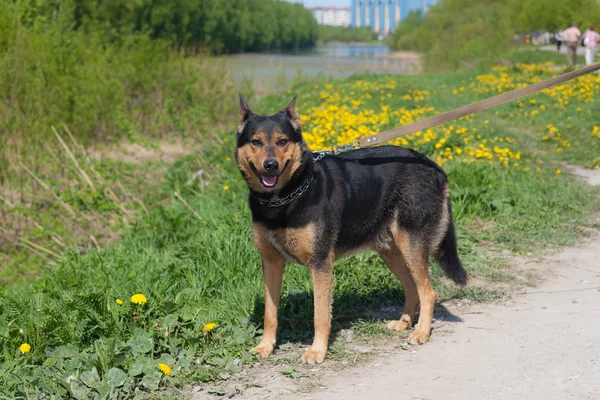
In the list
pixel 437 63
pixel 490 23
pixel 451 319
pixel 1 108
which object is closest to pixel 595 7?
pixel 437 63

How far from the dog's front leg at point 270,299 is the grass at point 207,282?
132 millimetres

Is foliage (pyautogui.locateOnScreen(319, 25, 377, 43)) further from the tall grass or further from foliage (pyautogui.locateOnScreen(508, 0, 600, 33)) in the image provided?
the tall grass

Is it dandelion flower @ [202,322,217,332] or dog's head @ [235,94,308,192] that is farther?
dandelion flower @ [202,322,217,332]

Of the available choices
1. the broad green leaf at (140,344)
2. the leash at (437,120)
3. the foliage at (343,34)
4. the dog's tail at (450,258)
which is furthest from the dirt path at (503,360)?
the foliage at (343,34)

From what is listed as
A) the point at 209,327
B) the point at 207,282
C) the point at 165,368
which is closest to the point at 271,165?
the point at 209,327

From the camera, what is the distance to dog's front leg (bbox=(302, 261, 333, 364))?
425 cm

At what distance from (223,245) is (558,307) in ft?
Result: 9.18

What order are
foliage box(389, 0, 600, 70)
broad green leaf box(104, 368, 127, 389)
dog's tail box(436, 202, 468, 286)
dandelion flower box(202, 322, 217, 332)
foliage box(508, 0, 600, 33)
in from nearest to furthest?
broad green leaf box(104, 368, 127, 389)
dandelion flower box(202, 322, 217, 332)
dog's tail box(436, 202, 468, 286)
foliage box(389, 0, 600, 70)
foliage box(508, 0, 600, 33)

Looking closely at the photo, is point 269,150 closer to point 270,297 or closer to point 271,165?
point 271,165

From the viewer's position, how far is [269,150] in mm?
4055

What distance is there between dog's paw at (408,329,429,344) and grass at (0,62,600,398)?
0.30 meters

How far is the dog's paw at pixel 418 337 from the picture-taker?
4555 mm

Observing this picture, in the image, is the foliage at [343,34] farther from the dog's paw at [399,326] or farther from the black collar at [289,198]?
the black collar at [289,198]

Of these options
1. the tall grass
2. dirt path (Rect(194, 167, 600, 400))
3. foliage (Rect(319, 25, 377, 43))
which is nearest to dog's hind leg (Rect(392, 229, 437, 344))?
dirt path (Rect(194, 167, 600, 400))
